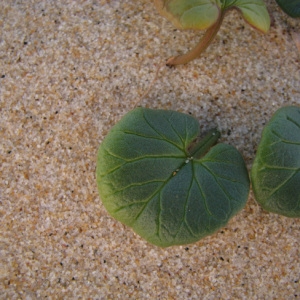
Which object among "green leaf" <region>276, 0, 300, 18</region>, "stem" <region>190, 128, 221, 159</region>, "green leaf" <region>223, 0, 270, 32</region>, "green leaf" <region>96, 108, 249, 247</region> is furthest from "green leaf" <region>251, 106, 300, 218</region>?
"green leaf" <region>276, 0, 300, 18</region>

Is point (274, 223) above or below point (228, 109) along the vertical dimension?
below

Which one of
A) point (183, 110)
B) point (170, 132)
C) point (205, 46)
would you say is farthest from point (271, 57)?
point (170, 132)

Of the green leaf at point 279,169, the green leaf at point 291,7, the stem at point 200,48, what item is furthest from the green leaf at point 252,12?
the green leaf at point 279,169

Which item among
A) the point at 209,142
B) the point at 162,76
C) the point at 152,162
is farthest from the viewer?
the point at 162,76

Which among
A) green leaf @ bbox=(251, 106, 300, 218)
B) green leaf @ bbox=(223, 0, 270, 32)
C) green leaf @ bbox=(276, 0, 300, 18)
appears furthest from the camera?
green leaf @ bbox=(276, 0, 300, 18)

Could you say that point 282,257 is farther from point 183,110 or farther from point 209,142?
point 183,110

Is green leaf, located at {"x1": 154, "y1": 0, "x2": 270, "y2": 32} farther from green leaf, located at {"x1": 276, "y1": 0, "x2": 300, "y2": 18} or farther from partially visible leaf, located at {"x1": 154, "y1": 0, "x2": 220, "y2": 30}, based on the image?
green leaf, located at {"x1": 276, "y1": 0, "x2": 300, "y2": 18}
